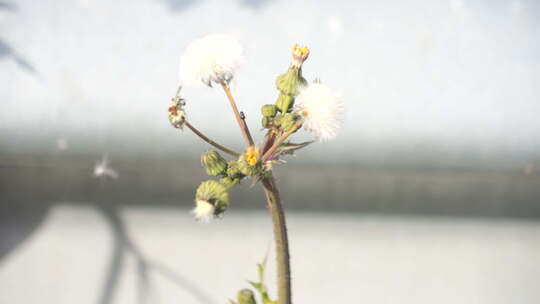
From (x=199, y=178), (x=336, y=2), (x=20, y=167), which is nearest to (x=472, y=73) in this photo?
(x=336, y=2)

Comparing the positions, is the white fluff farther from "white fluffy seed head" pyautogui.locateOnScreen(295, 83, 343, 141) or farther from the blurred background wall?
"white fluffy seed head" pyautogui.locateOnScreen(295, 83, 343, 141)

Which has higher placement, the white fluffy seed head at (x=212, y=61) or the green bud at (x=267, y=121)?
the white fluffy seed head at (x=212, y=61)

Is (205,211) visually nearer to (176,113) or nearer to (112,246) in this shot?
(176,113)

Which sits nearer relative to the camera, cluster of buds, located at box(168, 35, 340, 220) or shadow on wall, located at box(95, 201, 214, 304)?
cluster of buds, located at box(168, 35, 340, 220)

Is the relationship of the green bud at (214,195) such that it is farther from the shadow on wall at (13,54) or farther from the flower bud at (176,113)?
the shadow on wall at (13,54)

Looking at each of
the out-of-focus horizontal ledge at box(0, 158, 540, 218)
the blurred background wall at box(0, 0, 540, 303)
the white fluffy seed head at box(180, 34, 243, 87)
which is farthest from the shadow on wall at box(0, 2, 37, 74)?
the white fluffy seed head at box(180, 34, 243, 87)

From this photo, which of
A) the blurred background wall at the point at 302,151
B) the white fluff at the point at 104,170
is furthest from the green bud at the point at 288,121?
the white fluff at the point at 104,170

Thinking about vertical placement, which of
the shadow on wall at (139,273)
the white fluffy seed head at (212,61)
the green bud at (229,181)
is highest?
the white fluffy seed head at (212,61)

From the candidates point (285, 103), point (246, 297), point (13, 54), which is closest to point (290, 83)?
point (285, 103)
